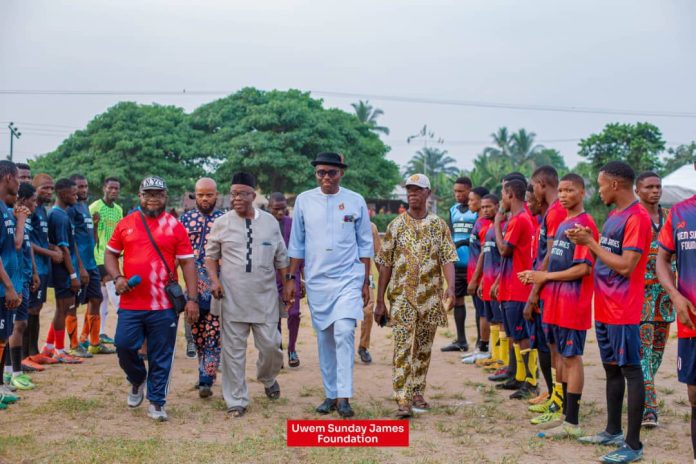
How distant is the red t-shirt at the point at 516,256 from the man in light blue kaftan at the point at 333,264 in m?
1.59

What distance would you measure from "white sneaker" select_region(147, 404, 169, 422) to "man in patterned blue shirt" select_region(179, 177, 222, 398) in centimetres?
82

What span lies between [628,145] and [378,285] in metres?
35.4

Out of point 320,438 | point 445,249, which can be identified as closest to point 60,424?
point 320,438

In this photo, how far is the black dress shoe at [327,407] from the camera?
6527mm

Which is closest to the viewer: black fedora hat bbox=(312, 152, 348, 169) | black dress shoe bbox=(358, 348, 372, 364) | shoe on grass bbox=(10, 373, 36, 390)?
black fedora hat bbox=(312, 152, 348, 169)

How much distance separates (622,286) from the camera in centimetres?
522

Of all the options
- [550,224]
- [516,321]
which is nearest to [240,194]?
[550,224]

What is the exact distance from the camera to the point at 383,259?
22.2 feet

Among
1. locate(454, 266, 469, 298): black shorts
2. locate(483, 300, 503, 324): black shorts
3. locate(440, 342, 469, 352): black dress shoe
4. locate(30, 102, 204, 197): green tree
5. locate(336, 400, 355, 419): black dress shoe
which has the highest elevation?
locate(30, 102, 204, 197): green tree

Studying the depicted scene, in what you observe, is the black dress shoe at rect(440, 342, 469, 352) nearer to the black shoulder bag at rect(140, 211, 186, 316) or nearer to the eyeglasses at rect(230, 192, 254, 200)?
the eyeglasses at rect(230, 192, 254, 200)

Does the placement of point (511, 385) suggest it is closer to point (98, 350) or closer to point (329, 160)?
point (329, 160)

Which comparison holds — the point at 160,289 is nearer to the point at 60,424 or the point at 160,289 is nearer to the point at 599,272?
the point at 60,424

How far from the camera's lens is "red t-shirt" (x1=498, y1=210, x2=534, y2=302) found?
7.24m

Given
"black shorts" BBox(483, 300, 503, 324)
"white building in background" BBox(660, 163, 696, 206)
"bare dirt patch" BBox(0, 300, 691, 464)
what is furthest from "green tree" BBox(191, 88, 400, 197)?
"bare dirt patch" BBox(0, 300, 691, 464)
